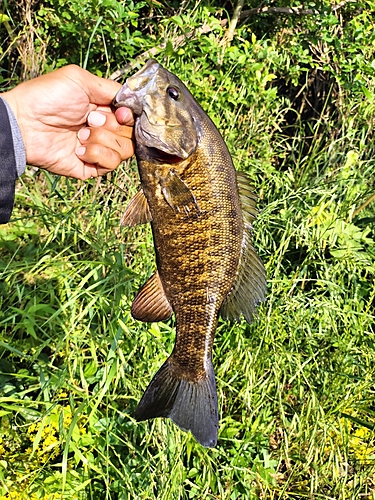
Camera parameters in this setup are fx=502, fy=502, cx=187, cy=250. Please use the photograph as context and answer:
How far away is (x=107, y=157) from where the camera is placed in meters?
2.07

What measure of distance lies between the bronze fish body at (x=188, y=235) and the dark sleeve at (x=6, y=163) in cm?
41

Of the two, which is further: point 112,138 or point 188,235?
point 112,138

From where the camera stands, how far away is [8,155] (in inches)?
71.4

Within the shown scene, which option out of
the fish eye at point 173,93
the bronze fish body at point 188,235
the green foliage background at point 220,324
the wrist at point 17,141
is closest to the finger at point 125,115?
the bronze fish body at point 188,235

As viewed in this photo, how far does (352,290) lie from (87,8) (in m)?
2.66

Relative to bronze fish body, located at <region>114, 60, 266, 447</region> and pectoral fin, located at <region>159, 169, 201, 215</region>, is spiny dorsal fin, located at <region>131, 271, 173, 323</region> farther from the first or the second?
pectoral fin, located at <region>159, 169, 201, 215</region>

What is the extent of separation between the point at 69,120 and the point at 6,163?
45cm

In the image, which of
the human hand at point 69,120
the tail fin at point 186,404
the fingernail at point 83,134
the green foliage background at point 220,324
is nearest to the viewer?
the tail fin at point 186,404

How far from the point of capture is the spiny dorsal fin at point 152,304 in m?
1.81

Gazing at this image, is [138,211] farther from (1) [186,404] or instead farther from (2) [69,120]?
(1) [186,404]

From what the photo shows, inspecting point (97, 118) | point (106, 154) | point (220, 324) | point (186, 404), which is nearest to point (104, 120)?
point (97, 118)

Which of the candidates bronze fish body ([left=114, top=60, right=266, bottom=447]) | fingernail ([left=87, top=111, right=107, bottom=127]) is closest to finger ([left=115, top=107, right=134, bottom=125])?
bronze fish body ([left=114, top=60, right=266, bottom=447])

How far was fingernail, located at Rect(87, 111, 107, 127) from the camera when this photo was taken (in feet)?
6.83

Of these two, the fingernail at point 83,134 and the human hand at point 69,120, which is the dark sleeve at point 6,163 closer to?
the human hand at point 69,120
